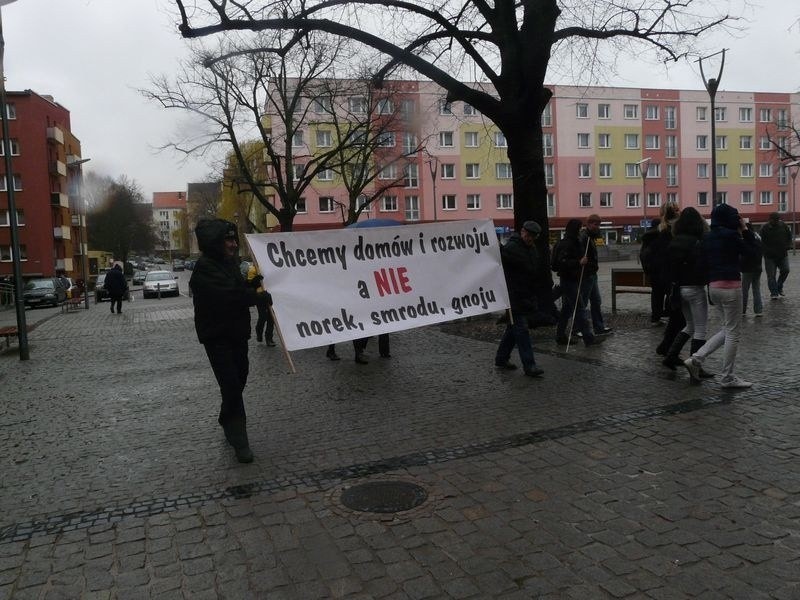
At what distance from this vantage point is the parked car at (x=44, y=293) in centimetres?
3631

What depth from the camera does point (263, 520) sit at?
168 inches

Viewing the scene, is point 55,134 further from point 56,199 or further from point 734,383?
point 734,383

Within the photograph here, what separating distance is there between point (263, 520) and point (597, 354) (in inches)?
254

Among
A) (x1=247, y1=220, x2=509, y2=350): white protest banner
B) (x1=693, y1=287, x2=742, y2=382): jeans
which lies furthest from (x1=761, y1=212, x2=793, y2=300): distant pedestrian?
(x1=247, y1=220, x2=509, y2=350): white protest banner

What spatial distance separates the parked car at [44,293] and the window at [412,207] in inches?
1355

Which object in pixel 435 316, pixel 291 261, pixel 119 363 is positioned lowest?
pixel 119 363

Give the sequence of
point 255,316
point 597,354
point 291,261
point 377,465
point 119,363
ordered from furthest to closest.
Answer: point 255,316
point 119,363
point 597,354
point 291,261
point 377,465

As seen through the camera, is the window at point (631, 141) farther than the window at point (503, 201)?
Yes

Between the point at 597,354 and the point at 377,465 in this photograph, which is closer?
the point at 377,465

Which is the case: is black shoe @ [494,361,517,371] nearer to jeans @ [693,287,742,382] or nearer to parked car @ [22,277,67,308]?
jeans @ [693,287,742,382]

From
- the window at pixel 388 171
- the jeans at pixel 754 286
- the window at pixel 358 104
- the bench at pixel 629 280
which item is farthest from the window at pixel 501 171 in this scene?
the jeans at pixel 754 286

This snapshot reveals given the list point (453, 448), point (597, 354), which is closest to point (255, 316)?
point (597, 354)

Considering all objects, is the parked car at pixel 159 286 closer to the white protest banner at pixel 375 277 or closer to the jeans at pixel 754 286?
the jeans at pixel 754 286

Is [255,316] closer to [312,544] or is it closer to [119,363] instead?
[119,363]
